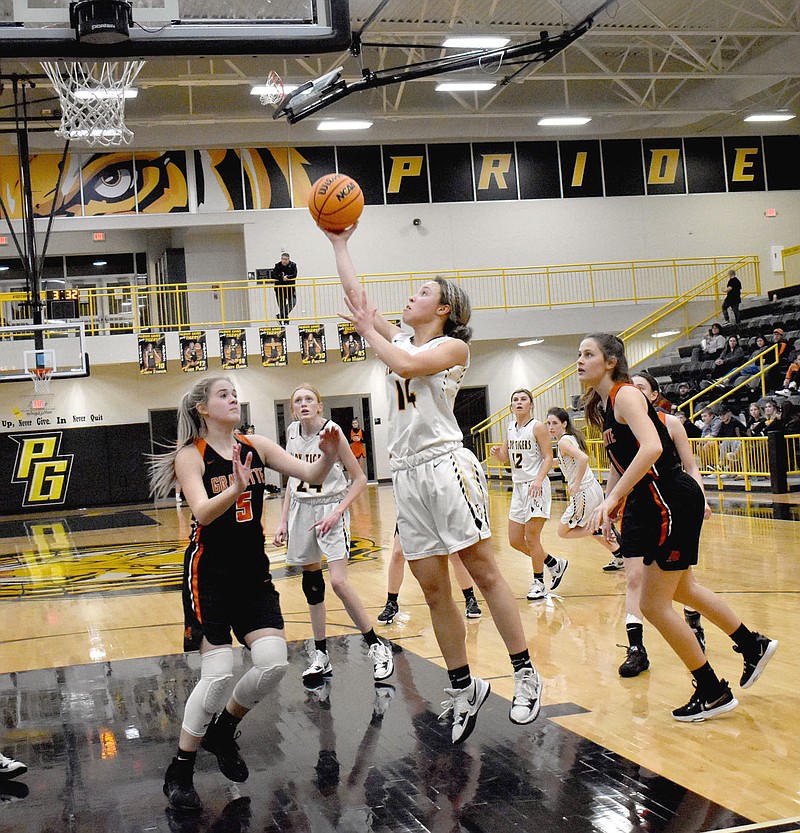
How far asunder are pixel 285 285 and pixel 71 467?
7141mm

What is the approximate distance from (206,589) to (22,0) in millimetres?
3120

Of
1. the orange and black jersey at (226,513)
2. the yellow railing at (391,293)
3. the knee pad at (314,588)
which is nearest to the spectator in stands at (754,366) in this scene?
the yellow railing at (391,293)

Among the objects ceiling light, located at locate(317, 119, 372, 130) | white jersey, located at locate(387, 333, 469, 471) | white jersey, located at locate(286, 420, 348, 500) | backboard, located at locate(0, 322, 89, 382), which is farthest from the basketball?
ceiling light, located at locate(317, 119, 372, 130)

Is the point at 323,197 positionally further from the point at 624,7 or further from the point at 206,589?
the point at 624,7

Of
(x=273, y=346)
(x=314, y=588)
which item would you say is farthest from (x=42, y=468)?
(x=314, y=588)

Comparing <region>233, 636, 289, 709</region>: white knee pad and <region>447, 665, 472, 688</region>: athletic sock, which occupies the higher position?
<region>233, 636, 289, 709</region>: white knee pad

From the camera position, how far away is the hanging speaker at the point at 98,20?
486 centimetres

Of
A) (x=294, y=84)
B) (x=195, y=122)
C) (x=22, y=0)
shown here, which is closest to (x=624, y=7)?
(x=294, y=84)

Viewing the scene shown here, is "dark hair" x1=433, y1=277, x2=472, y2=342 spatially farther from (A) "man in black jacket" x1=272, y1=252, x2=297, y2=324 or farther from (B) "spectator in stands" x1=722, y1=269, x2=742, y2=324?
(B) "spectator in stands" x1=722, y1=269, x2=742, y2=324

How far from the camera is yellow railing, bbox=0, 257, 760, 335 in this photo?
24375 mm

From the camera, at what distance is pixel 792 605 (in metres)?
7.04

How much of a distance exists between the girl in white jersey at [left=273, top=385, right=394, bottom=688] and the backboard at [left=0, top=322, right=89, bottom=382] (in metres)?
11.2

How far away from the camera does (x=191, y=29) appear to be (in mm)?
5125

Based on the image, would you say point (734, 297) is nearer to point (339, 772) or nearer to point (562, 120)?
point (562, 120)
